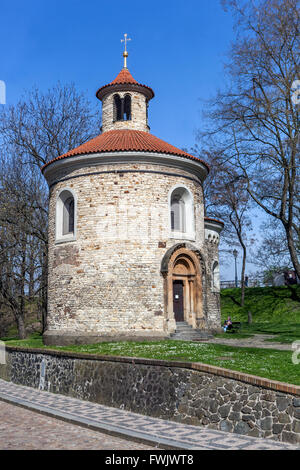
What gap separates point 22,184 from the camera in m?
32.2

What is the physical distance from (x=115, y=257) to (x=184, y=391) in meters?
10.0

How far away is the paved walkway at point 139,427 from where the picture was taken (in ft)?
27.8

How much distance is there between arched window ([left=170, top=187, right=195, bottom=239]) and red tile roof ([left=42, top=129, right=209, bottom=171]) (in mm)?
1725

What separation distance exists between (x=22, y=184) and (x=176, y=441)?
26.1 meters

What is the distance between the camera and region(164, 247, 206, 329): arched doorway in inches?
846

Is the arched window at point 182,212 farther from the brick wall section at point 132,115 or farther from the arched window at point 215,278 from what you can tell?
the arched window at point 215,278

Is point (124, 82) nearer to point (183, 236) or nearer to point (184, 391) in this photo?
point (183, 236)

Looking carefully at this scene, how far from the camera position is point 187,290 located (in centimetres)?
2194

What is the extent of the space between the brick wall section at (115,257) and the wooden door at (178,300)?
1.46 meters

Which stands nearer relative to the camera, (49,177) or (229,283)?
(49,177)

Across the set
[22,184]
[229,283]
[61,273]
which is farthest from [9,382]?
[229,283]

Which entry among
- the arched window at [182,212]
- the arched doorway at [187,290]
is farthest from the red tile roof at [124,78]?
the arched doorway at [187,290]

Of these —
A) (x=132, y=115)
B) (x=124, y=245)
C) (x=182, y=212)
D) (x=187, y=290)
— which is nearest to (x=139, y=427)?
(x=124, y=245)
